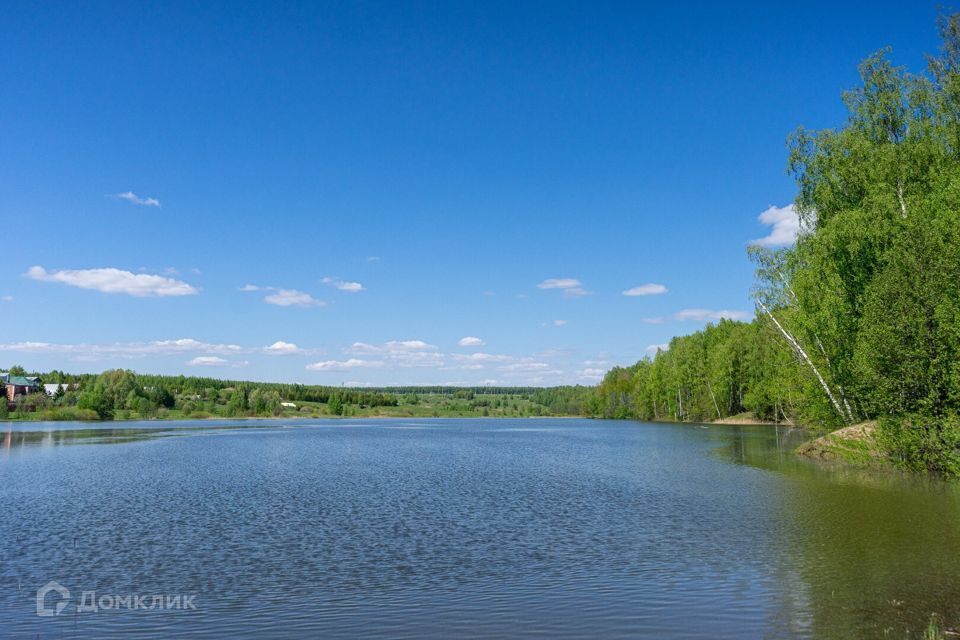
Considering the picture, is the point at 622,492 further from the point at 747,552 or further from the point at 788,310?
the point at 788,310

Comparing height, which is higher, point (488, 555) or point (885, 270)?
point (885, 270)

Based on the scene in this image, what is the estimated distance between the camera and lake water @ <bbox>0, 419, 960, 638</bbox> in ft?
52.5

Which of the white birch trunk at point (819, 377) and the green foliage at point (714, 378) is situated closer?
the white birch trunk at point (819, 377)

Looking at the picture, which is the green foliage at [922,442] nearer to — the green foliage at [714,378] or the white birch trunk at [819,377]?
the white birch trunk at [819,377]

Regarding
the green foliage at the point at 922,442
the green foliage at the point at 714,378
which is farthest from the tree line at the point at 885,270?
the green foliage at the point at 714,378

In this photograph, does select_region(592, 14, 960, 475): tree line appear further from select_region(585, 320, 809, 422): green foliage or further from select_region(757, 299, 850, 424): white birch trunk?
select_region(585, 320, 809, 422): green foliage

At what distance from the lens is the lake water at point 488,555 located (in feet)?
52.5

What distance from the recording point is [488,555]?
23109 mm

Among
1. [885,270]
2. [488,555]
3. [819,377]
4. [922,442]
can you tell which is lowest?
[488,555]

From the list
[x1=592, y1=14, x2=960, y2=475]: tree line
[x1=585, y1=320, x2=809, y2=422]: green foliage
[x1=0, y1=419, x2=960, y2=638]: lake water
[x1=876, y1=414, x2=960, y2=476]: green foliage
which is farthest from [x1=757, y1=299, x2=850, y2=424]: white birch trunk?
[x1=585, y1=320, x2=809, y2=422]: green foliage

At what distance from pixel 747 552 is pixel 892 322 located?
929 inches

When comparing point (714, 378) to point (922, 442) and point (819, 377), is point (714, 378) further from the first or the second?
point (922, 442)

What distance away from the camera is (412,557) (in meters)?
23.0

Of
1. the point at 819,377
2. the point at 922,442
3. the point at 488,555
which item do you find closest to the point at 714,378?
the point at 819,377
